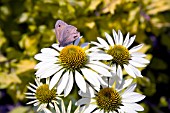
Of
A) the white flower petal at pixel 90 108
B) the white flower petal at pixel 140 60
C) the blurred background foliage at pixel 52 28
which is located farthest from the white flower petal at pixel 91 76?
the blurred background foliage at pixel 52 28

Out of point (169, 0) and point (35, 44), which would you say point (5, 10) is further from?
point (169, 0)

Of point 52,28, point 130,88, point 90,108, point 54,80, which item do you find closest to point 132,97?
point 130,88

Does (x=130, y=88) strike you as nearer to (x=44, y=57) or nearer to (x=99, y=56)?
(x=99, y=56)

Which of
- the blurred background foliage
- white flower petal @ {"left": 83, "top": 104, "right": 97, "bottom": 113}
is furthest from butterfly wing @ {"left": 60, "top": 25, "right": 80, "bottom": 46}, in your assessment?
the blurred background foliage

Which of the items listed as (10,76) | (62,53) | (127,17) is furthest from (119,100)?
(127,17)

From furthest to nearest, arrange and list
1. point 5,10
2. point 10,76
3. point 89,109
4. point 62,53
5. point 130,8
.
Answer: point 5,10
point 130,8
point 10,76
point 62,53
point 89,109
